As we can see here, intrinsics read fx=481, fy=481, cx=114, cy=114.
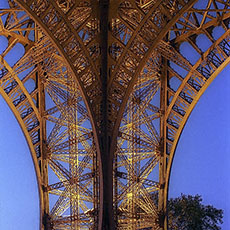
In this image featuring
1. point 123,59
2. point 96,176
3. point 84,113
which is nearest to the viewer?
point 123,59

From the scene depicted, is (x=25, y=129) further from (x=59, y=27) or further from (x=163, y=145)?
(x=59, y=27)

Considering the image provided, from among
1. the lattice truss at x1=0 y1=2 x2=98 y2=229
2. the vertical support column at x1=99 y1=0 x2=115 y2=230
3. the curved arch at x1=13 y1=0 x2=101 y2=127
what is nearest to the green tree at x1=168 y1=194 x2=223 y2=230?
the lattice truss at x1=0 y1=2 x2=98 y2=229

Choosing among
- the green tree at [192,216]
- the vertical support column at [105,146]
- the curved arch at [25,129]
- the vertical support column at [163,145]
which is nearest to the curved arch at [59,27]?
the vertical support column at [105,146]

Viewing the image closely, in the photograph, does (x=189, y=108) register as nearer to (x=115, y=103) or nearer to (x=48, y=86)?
(x=115, y=103)

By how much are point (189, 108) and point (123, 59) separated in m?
4.37

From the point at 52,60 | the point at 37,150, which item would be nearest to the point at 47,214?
the point at 37,150

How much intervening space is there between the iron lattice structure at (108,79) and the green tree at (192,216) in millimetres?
1284

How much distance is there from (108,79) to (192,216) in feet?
26.2

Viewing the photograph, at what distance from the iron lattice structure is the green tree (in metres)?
1.28

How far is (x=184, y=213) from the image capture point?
22.4 metres

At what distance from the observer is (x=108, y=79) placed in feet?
58.6

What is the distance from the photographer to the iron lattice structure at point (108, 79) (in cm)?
1659

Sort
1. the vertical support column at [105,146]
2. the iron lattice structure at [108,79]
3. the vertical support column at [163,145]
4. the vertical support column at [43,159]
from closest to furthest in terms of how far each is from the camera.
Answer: the iron lattice structure at [108,79]
the vertical support column at [105,146]
the vertical support column at [163,145]
the vertical support column at [43,159]

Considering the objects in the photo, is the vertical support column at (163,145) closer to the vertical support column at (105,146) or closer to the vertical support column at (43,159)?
the vertical support column at (105,146)
